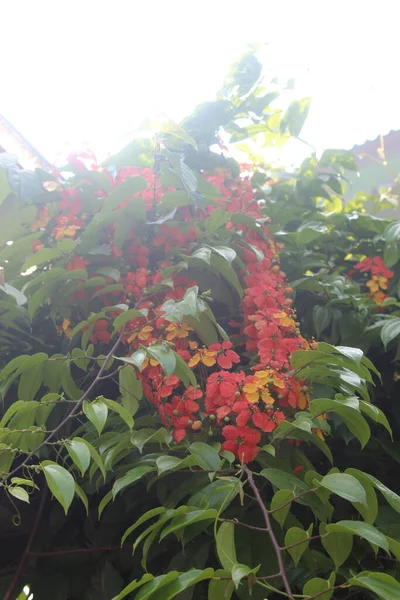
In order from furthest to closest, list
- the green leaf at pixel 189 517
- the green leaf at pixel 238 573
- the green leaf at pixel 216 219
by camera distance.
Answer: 1. the green leaf at pixel 216 219
2. the green leaf at pixel 189 517
3. the green leaf at pixel 238 573

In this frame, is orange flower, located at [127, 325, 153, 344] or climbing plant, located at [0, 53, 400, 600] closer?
climbing plant, located at [0, 53, 400, 600]

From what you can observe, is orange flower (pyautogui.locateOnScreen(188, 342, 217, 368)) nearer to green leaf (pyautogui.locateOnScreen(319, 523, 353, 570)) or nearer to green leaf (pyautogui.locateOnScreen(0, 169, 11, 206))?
green leaf (pyautogui.locateOnScreen(319, 523, 353, 570))

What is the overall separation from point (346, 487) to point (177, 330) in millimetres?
438

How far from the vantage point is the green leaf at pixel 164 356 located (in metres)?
0.71

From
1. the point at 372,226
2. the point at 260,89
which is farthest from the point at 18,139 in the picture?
the point at 372,226

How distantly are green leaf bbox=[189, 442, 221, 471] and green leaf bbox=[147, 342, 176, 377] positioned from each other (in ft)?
0.39

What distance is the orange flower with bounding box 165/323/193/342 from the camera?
941 millimetres

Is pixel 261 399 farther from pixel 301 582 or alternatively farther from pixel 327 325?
pixel 327 325

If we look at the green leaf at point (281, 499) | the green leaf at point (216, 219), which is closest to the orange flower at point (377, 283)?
the green leaf at point (216, 219)

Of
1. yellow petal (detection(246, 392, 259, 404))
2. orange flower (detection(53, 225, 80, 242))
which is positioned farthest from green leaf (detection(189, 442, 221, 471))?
orange flower (detection(53, 225, 80, 242))

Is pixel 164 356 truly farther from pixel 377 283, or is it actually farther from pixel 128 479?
pixel 377 283

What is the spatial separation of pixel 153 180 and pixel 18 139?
1.60 meters

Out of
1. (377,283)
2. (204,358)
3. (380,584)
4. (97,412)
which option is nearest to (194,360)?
(204,358)

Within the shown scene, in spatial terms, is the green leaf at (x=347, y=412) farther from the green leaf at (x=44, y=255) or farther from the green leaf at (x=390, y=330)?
the green leaf at (x=44, y=255)
